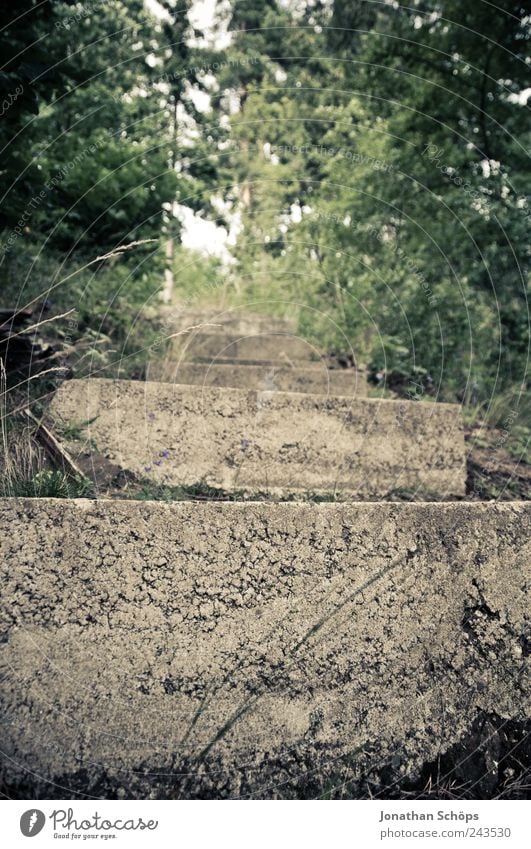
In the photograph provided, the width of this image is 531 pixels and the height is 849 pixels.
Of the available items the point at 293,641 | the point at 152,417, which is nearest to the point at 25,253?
the point at 152,417

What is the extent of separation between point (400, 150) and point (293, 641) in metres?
6.38

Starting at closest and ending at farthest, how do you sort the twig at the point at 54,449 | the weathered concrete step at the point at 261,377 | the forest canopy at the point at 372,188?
the twig at the point at 54,449
the weathered concrete step at the point at 261,377
the forest canopy at the point at 372,188

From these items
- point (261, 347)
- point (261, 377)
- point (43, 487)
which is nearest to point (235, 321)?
point (261, 347)

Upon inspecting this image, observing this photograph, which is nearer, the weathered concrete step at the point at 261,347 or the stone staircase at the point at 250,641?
the stone staircase at the point at 250,641

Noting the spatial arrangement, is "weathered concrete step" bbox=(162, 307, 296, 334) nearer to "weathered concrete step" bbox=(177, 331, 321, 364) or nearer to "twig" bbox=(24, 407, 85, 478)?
"weathered concrete step" bbox=(177, 331, 321, 364)

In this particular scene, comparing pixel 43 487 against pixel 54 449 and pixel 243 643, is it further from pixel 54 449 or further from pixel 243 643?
pixel 243 643

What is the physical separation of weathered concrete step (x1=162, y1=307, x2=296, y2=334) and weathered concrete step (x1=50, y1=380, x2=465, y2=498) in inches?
147

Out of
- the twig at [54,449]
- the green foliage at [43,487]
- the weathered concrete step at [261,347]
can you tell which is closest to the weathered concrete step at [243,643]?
the green foliage at [43,487]

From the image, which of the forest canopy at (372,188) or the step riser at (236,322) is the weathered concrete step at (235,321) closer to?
the step riser at (236,322)

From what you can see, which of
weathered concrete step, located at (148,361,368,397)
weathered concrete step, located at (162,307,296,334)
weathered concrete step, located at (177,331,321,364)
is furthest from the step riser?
weathered concrete step, located at (148,361,368,397)

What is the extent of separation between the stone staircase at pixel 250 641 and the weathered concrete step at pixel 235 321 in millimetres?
5341

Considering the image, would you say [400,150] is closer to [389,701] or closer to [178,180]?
[178,180]

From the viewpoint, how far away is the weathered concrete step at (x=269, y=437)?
310 cm

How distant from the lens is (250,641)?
159cm
